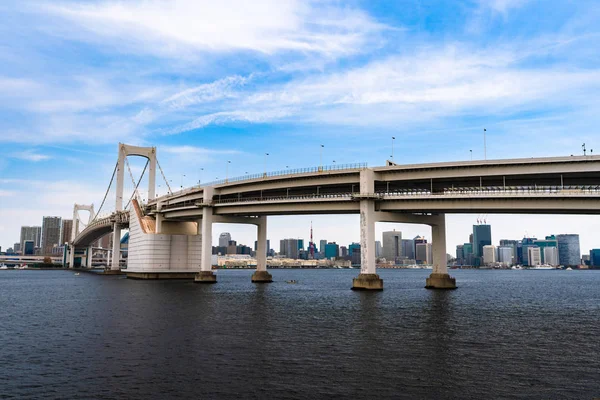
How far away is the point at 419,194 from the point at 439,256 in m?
15.8

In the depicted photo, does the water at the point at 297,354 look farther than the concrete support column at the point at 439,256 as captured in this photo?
No

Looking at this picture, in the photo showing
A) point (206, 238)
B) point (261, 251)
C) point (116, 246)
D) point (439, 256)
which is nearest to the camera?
point (439, 256)

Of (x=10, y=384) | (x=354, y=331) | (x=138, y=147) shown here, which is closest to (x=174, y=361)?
(x=10, y=384)

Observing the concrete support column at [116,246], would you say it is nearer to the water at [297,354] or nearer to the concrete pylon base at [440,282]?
the concrete pylon base at [440,282]

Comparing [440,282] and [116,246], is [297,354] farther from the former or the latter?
[116,246]

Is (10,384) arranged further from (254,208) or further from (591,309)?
(254,208)

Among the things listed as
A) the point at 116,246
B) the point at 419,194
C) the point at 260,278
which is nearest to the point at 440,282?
the point at 419,194

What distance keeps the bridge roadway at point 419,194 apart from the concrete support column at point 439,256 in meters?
0.16

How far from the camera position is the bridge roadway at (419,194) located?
61.4 metres

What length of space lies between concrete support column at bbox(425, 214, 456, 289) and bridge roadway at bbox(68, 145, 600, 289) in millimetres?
161

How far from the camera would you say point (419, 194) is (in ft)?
237

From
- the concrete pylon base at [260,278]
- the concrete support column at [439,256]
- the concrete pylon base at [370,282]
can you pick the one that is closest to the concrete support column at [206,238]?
the concrete pylon base at [260,278]

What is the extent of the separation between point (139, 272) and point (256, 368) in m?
99.5

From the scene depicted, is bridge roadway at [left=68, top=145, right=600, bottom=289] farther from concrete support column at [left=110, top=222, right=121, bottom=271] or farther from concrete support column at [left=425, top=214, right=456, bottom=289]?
concrete support column at [left=110, top=222, right=121, bottom=271]
